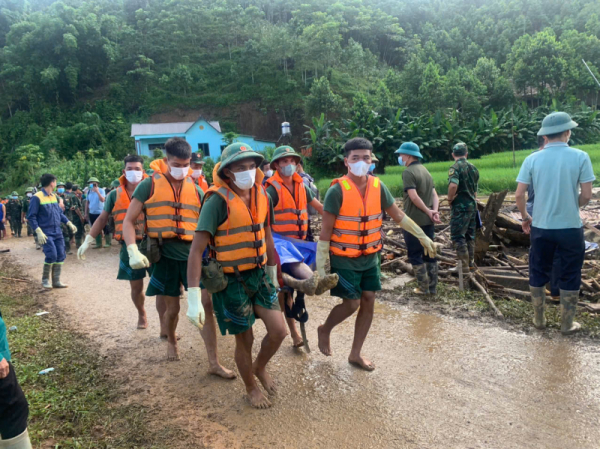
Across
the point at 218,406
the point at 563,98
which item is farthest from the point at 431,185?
the point at 563,98

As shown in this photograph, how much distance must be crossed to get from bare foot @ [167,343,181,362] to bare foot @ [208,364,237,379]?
56 centimetres

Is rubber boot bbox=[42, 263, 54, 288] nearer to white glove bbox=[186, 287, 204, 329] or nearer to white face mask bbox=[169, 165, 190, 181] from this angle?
white face mask bbox=[169, 165, 190, 181]

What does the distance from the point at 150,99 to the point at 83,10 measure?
94.5 ft

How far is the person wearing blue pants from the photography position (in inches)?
309

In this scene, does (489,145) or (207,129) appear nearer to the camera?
(489,145)

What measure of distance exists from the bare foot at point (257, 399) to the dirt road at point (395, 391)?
0.25 feet

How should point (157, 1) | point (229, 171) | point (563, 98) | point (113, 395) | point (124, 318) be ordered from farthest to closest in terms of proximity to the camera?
1. point (157, 1)
2. point (563, 98)
3. point (124, 318)
4. point (113, 395)
5. point (229, 171)

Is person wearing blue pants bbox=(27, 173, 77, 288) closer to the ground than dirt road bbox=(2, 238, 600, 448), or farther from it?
farther from it

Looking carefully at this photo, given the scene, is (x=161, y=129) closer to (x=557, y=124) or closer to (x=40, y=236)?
(x=40, y=236)

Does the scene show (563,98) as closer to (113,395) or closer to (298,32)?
(298,32)

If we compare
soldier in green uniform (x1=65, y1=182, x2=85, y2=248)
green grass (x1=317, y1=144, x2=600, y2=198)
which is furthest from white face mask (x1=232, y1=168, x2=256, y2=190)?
green grass (x1=317, y1=144, x2=600, y2=198)

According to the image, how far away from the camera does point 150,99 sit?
5809cm

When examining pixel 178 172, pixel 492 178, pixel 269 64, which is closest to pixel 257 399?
pixel 178 172

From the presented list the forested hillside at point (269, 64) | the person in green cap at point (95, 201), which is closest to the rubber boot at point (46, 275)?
the person in green cap at point (95, 201)
